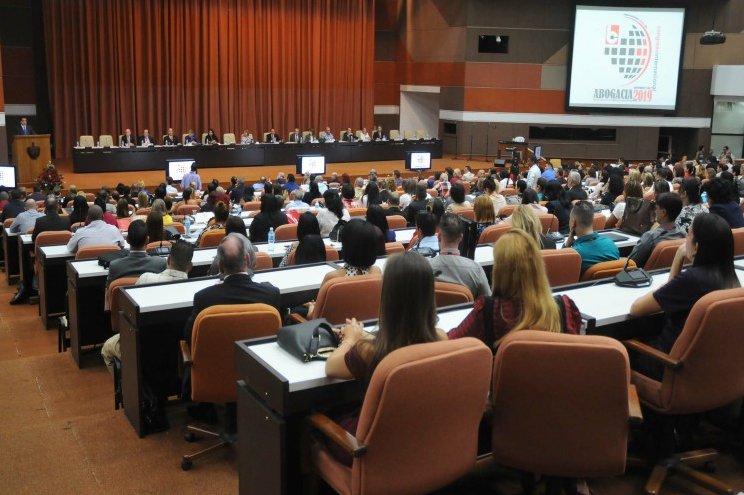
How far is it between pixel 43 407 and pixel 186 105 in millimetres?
16457

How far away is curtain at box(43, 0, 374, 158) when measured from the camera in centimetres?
1827

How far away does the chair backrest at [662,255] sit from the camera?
4.61 m

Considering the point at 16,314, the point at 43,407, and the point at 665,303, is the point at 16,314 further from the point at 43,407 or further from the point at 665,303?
the point at 665,303

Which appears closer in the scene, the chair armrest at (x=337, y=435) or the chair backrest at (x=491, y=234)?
the chair armrest at (x=337, y=435)

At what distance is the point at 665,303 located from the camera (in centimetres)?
315

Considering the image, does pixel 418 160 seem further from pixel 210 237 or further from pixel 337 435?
pixel 337 435

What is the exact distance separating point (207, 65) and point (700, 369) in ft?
61.4

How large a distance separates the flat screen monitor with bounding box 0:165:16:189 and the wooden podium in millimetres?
2407

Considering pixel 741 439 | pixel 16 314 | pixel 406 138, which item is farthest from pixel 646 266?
pixel 406 138

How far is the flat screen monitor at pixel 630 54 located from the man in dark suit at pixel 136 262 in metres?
17.5

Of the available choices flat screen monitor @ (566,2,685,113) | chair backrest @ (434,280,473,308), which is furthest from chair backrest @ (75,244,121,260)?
flat screen monitor @ (566,2,685,113)

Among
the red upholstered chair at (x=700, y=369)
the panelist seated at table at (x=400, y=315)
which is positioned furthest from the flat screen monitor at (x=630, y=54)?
the panelist seated at table at (x=400, y=315)

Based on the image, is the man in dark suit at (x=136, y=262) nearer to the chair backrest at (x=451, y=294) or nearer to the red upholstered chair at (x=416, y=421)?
the chair backrest at (x=451, y=294)

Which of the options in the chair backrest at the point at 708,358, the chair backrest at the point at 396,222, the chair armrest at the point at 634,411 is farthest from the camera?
the chair backrest at the point at 396,222
